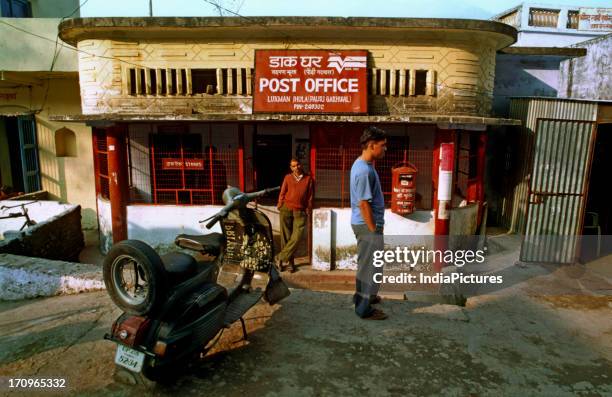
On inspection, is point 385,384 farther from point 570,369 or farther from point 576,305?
point 576,305

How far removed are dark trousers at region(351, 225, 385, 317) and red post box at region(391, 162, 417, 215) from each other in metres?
3.23

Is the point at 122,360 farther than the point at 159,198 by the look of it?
No

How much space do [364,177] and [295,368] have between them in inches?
71.1

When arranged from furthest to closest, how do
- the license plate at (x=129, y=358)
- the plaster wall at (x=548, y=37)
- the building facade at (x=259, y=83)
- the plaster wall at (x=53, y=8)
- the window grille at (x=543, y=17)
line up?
the window grille at (x=543, y=17) < the plaster wall at (x=548, y=37) < the plaster wall at (x=53, y=8) < the building facade at (x=259, y=83) < the license plate at (x=129, y=358)

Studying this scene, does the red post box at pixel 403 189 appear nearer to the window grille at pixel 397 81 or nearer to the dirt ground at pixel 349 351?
the window grille at pixel 397 81

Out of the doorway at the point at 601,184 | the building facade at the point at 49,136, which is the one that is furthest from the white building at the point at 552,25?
the building facade at the point at 49,136

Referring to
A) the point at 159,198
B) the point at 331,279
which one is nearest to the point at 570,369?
the point at 331,279

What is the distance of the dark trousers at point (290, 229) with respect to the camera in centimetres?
752

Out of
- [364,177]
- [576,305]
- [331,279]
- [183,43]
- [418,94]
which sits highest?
[183,43]

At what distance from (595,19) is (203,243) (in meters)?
18.9

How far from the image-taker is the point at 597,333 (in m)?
4.18

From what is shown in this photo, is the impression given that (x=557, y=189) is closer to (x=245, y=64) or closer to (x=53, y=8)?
(x=245, y=64)

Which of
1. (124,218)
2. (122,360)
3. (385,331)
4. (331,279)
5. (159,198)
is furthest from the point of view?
(159,198)

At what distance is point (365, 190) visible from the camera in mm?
3986
